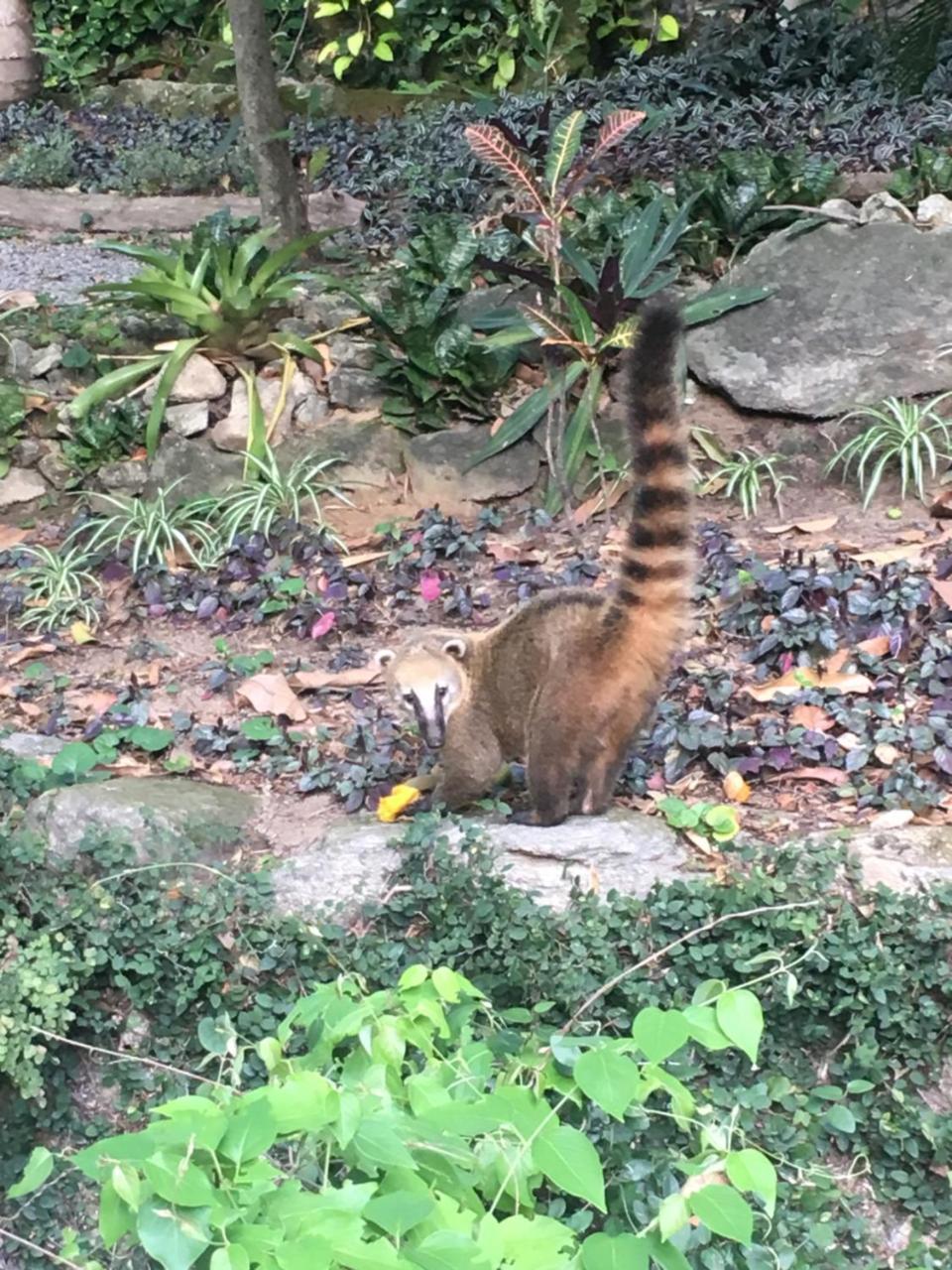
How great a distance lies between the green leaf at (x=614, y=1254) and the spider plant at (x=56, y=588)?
4218 millimetres

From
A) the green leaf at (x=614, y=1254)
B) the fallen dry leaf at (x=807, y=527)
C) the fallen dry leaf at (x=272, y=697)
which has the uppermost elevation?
the green leaf at (x=614, y=1254)

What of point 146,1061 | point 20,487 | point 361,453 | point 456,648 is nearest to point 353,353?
point 361,453

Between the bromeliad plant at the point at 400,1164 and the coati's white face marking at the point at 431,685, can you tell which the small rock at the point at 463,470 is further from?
the bromeliad plant at the point at 400,1164

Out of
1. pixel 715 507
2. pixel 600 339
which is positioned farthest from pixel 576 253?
pixel 715 507

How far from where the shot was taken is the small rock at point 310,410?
20.7ft

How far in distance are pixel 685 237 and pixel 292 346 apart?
2008 mm

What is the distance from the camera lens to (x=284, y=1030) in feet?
6.48

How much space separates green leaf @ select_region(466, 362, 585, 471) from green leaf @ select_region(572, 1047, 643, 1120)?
13.7ft

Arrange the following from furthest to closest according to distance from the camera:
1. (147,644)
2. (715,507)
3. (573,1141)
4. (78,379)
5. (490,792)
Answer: (78,379) → (715,507) → (147,644) → (490,792) → (573,1141)

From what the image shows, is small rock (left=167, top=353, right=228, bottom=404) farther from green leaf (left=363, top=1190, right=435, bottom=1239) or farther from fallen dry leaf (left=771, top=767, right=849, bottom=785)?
green leaf (left=363, top=1190, right=435, bottom=1239)

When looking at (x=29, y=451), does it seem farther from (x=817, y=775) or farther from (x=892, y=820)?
(x=892, y=820)

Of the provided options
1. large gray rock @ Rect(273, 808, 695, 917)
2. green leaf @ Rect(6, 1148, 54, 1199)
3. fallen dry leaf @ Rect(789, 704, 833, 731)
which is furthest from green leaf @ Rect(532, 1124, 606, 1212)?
fallen dry leaf @ Rect(789, 704, 833, 731)

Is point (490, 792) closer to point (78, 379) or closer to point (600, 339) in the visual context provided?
point (600, 339)

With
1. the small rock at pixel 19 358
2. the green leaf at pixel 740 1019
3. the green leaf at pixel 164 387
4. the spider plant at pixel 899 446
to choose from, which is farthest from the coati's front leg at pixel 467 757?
the small rock at pixel 19 358
